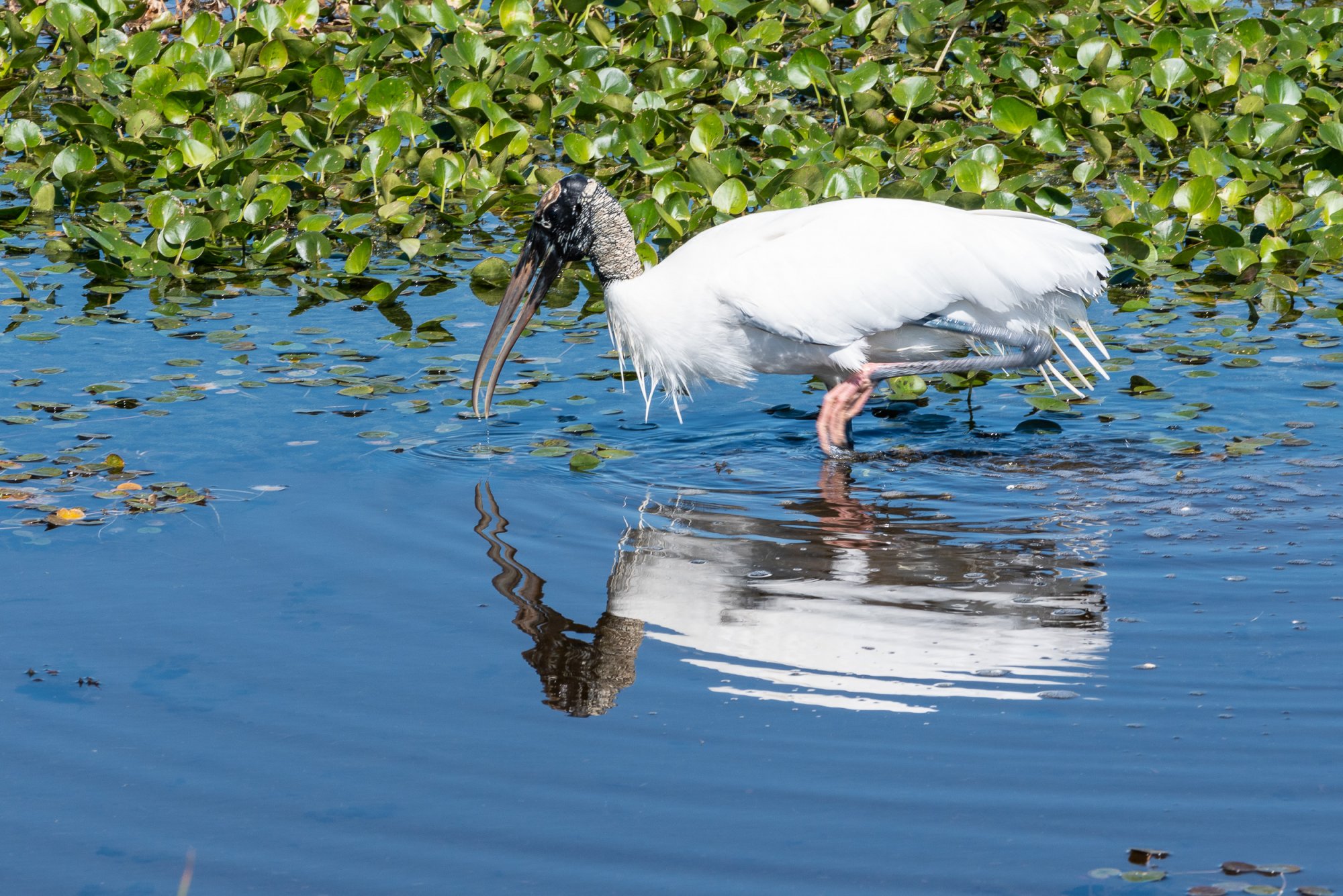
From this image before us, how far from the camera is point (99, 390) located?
599cm

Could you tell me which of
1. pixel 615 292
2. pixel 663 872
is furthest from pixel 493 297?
pixel 663 872

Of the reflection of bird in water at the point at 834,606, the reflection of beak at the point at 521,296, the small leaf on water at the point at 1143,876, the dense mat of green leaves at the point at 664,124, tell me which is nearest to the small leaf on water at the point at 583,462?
the reflection of bird in water at the point at 834,606

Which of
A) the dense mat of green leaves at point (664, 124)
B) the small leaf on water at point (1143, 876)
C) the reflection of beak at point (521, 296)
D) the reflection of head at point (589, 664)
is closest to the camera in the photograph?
the small leaf on water at point (1143, 876)

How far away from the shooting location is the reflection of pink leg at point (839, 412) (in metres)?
5.67

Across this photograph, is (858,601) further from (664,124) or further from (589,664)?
(664,124)

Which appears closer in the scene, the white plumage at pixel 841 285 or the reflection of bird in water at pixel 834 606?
the reflection of bird in water at pixel 834 606

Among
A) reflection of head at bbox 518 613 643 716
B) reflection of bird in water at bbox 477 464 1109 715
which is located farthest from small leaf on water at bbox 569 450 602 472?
reflection of head at bbox 518 613 643 716

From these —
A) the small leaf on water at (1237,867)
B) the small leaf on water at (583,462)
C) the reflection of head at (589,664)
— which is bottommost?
the reflection of head at (589,664)

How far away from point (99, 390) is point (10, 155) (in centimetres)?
398

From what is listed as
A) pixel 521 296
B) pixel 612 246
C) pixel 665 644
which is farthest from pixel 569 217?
pixel 665 644

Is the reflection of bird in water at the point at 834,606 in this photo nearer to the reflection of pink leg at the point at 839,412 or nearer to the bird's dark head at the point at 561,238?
the reflection of pink leg at the point at 839,412

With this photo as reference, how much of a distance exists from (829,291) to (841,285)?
0.05m

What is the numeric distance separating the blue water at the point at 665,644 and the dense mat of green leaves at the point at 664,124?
1.19 m

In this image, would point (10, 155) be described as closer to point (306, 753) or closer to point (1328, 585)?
point (306, 753)
